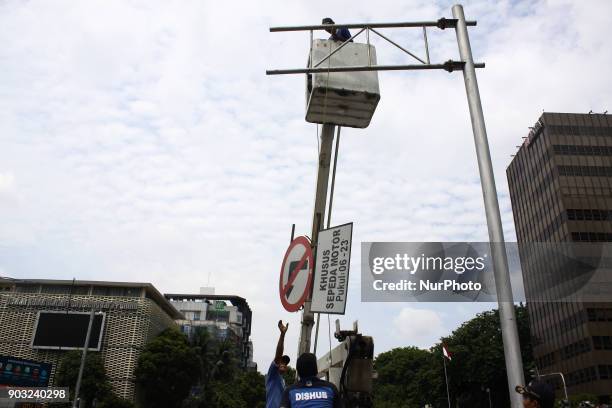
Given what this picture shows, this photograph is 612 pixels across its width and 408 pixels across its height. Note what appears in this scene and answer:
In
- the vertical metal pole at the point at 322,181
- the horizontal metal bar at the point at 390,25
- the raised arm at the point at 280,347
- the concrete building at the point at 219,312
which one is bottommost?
the raised arm at the point at 280,347

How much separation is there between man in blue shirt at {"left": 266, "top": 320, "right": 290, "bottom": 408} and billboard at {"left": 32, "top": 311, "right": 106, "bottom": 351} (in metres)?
44.2

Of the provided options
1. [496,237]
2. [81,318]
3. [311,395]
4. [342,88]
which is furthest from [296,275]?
[81,318]

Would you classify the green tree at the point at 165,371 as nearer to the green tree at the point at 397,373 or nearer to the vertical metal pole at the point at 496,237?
the green tree at the point at 397,373

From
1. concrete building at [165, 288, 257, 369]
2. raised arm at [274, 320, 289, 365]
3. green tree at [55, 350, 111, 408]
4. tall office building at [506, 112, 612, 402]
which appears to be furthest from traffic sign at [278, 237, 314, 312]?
concrete building at [165, 288, 257, 369]

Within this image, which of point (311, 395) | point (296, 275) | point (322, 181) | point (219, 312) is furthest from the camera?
point (219, 312)

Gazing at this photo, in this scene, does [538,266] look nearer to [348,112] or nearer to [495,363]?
[495,363]

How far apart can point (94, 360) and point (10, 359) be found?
27.7 ft

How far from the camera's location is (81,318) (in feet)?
147

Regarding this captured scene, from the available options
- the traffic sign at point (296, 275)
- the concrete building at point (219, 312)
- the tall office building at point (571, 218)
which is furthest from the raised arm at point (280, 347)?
the concrete building at point (219, 312)

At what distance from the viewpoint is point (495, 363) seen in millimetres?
48250

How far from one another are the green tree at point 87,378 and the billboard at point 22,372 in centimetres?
253

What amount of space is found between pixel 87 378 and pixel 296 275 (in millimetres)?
38497

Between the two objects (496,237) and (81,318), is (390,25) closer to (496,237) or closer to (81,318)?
(496,237)

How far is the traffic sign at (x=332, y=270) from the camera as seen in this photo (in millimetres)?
5492
